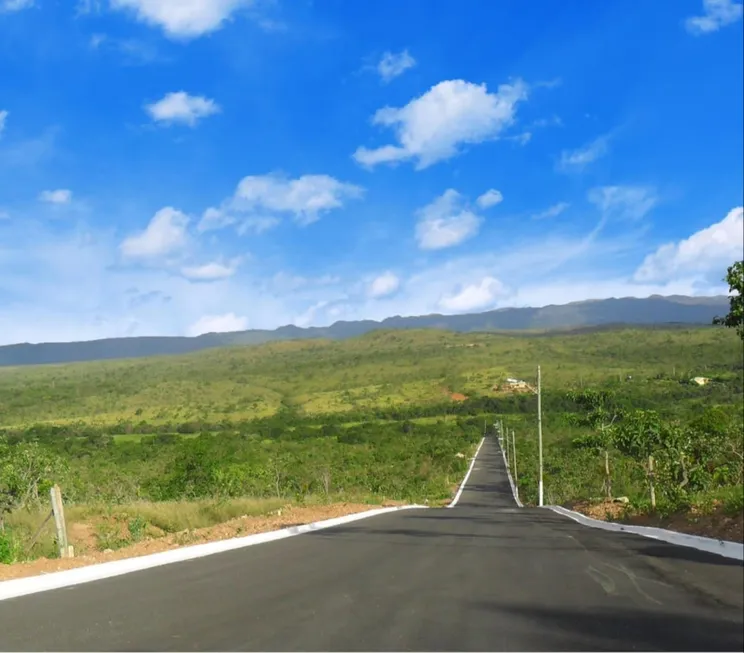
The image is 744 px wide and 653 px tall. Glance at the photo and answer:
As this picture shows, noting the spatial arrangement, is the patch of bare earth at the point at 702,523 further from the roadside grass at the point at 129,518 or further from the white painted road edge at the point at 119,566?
the roadside grass at the point at 129,518

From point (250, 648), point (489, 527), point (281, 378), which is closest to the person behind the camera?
point (250, 648)

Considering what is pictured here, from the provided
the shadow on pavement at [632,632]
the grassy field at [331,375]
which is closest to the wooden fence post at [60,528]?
the shadow on pavement at [632,632]

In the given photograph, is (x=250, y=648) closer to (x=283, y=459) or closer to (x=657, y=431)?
(x=657, y=431)

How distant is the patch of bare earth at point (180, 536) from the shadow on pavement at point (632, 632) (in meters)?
7.55

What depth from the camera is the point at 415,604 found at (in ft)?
22.0

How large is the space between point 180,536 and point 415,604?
29.4ft

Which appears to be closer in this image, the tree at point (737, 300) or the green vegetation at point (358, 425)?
the tree at point (737, 300)

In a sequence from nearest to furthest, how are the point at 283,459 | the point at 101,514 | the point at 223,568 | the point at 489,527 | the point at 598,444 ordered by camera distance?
1. the point at 223,568
2. the point at 489,527
3. the point at 101,514
4. the point at 598,444
5. the point at 283,459

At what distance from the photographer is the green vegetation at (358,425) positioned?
21.7m

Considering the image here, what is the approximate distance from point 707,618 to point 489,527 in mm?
11064

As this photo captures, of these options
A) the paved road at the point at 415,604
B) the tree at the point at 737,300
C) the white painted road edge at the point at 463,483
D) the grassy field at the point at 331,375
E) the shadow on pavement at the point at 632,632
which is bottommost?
the white painted road edge at the point at 463,483

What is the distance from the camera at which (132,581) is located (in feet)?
29.9

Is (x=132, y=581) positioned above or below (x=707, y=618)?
below

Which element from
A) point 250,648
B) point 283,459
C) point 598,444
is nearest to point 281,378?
point 283,459
